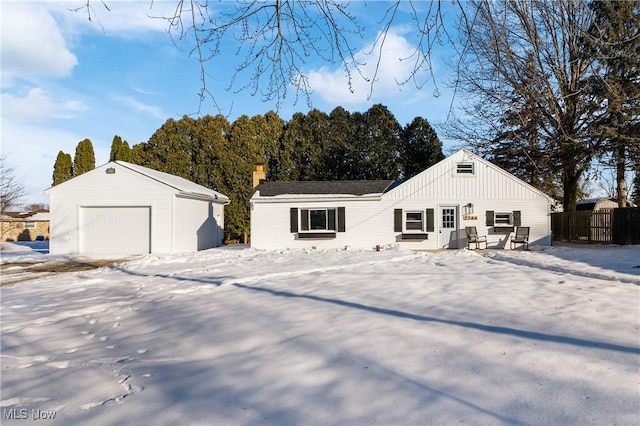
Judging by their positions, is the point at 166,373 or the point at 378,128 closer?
the point at 166,373

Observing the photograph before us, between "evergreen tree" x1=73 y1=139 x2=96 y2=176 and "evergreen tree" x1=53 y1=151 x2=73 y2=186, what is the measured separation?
475mm

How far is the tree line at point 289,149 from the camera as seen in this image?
26797mm

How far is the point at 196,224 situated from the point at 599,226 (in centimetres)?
1912

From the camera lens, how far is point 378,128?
89.2 feet

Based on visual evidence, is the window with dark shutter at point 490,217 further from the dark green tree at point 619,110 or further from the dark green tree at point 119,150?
the dark green tree at point 119,150

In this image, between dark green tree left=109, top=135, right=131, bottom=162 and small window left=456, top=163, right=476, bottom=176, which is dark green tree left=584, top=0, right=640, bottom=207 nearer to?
small window left=456, top=163, right=476, bottom=176

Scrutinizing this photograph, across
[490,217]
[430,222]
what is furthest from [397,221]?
[490,217]

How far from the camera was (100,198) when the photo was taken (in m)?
17.5

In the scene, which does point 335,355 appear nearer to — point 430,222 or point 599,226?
point 430,222

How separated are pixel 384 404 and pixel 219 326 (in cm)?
282

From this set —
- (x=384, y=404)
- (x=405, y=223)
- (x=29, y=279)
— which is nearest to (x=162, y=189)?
(x=29, y=279)

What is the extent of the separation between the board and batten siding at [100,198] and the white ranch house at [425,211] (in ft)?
12.7

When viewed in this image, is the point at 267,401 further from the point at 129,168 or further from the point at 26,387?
the point at 129,168

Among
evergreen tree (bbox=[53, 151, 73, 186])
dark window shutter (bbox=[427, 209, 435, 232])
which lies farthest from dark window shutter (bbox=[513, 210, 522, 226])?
evergreen tree (bbox=[53, 151, 73, 186])
